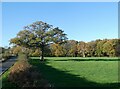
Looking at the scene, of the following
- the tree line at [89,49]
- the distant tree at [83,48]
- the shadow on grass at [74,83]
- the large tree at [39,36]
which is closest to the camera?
the shadow on grass at [74,83]

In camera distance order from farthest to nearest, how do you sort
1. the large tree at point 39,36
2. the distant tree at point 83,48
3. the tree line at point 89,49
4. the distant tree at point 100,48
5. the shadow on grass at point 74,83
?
the distant tree at point 83,48 → the distant tree at point 100,48 → the tree line at point 89,49 → the large tree at point 39,36 → the shadow on grass at point 74,83

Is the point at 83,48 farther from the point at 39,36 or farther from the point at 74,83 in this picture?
the point at 74,83

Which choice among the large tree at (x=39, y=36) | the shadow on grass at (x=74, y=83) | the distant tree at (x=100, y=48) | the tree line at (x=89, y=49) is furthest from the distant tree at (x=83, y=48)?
the shadow on grass at (x=74, y=83)

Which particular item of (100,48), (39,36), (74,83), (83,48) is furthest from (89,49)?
(74,83)

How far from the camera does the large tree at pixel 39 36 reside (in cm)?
6712

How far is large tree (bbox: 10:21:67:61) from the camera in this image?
67125mm

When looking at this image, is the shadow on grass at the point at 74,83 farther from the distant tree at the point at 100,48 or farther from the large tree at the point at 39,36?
the distant tree at the point at 100,48

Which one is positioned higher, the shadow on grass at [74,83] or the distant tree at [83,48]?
the distant tree at [83,48]

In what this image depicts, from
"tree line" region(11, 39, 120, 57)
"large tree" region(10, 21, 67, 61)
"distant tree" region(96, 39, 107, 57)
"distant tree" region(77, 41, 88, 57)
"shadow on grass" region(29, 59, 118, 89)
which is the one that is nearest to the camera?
"shadow on grass" region(29, 59, 118, 89)

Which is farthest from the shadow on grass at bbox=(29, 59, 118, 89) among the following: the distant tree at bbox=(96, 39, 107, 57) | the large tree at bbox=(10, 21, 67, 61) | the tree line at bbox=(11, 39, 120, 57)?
the distant tree at bbox=(96, 39, 107, 57)

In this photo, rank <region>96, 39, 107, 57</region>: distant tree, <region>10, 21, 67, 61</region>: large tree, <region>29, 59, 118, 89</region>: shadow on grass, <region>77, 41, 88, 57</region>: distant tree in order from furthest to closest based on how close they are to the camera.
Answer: <region>77, 41, 88, 57</region>: distant tree
<region>96, 39, 107, 57</region>: distant tree
<region>10, 21, 67, 61</region>: large tree
<region>29, 59, 118, 89</region>: shadow on grass

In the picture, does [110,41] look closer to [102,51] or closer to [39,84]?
[102,51]

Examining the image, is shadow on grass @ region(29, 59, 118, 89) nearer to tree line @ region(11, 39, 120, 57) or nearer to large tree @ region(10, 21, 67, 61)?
large tree @ region(10, 21, 67, 61)

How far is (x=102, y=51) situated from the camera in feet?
360
